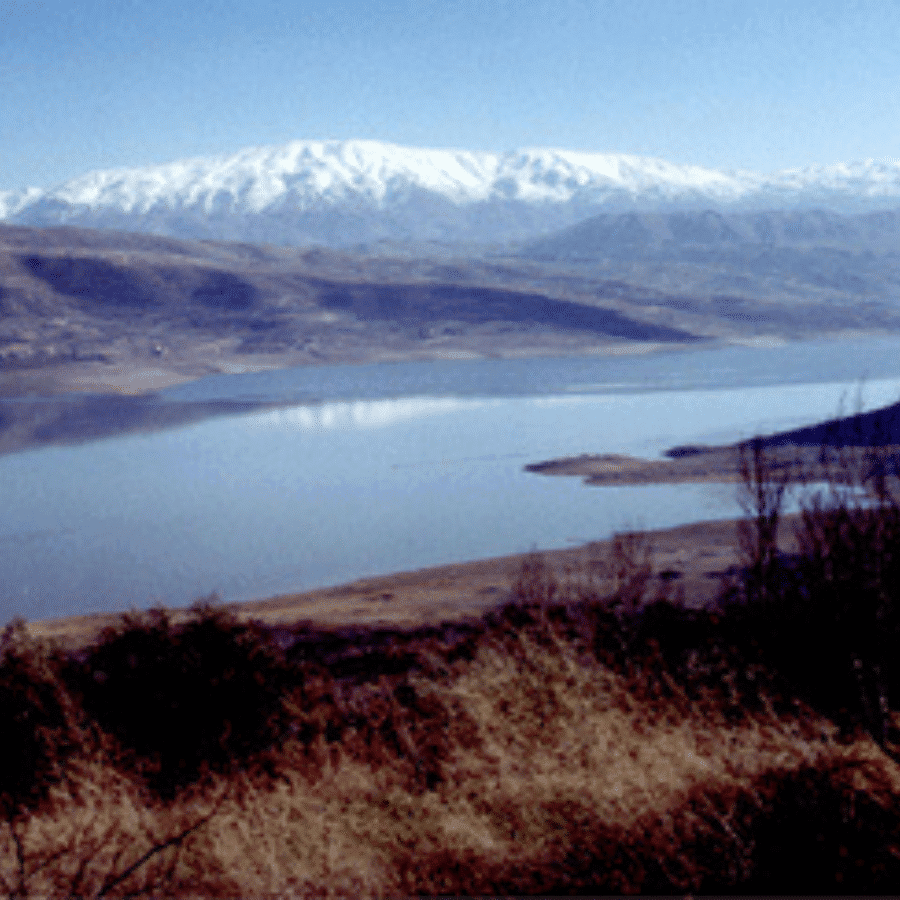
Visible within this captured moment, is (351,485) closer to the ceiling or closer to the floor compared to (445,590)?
closer to the floor

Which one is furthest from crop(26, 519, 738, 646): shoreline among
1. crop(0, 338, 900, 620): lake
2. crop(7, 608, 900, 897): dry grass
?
crop(7, 608, 900, 897): dry grass

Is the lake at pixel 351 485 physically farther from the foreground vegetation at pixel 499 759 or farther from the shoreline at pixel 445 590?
the foreground vegetation at pixel 499 759

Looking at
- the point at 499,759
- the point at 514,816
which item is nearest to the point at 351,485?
the point at 499,759

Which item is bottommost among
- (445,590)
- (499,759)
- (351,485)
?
(351,485)

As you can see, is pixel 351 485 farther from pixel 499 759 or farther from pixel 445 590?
pixel 499 759

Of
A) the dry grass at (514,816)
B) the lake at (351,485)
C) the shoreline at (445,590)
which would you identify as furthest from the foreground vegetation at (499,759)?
the shoreline at (445,590)

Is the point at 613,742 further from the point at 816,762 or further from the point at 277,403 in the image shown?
the point at 277,403
